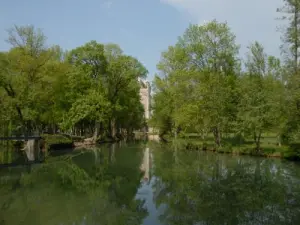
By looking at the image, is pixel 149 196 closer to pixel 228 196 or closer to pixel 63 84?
pixel 228 196

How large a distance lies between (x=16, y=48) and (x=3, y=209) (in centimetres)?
3177

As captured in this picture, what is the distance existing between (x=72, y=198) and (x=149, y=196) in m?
3.40

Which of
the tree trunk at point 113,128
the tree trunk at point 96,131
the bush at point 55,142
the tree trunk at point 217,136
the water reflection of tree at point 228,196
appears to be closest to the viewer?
the water reflection of tree at point 228,196

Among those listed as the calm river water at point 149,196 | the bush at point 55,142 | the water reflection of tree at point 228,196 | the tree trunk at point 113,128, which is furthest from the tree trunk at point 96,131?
the water reflection of tree at point 228,196

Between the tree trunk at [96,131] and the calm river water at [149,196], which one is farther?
the tree trunk at [96,131]

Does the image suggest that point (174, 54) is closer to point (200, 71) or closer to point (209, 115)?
point (200, 71)

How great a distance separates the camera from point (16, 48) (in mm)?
39000

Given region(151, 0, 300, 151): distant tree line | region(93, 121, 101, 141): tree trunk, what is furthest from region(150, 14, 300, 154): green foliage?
region(93, 121, 101, 141): tree trunk

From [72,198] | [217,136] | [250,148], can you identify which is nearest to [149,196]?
[72,198]

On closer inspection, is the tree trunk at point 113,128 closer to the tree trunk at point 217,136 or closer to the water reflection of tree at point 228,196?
the tree trunk at point 217,136

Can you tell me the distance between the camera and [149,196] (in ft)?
45.6

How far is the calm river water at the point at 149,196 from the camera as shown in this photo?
10.6 metres

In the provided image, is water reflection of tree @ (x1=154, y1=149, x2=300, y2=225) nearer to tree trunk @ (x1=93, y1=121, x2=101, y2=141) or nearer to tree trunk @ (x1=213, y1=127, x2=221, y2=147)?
tree trunk @ (x1=213, y1=127, x2=221, y2=147)

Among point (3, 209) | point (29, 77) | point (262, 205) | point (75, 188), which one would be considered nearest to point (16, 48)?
point (29, 77)
